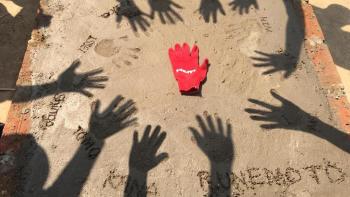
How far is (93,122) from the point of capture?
3.83 meters

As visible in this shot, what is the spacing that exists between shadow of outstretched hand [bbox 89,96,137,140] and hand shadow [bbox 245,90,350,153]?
4.14 feet

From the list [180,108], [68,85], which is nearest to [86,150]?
[68,85]

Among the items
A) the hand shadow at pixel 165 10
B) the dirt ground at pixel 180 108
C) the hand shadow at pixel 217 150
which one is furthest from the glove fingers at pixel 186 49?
the hand shadow at pixel 217 150

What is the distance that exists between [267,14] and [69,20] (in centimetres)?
257

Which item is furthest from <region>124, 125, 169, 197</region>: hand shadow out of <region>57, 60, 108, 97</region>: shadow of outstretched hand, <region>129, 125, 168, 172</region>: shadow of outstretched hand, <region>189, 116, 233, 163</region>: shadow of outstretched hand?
<region>57, 60, 108, 97</region>: shadow of outstretched hand

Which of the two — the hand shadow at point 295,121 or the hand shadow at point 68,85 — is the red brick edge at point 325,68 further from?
the hand shadow at point 68,85

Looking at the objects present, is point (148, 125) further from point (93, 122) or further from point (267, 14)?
point (267, 14)

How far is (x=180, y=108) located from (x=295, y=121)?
48.0 inches

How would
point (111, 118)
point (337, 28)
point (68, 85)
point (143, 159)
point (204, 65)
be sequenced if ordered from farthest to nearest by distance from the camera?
point (337, 28) → point (204, 65) → point (68, 85) → point (111, 118) → point (143, 159)

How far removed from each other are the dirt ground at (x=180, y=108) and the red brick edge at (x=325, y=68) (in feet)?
0.24

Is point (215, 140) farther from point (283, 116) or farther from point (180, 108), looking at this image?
point (283, 116)

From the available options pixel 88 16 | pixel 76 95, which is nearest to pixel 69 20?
pixel 88 16

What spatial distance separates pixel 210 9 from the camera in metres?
4.96

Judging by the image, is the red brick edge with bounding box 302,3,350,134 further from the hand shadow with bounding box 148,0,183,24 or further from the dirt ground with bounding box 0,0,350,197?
the hand shadow with bounding box 148,0,183,24
